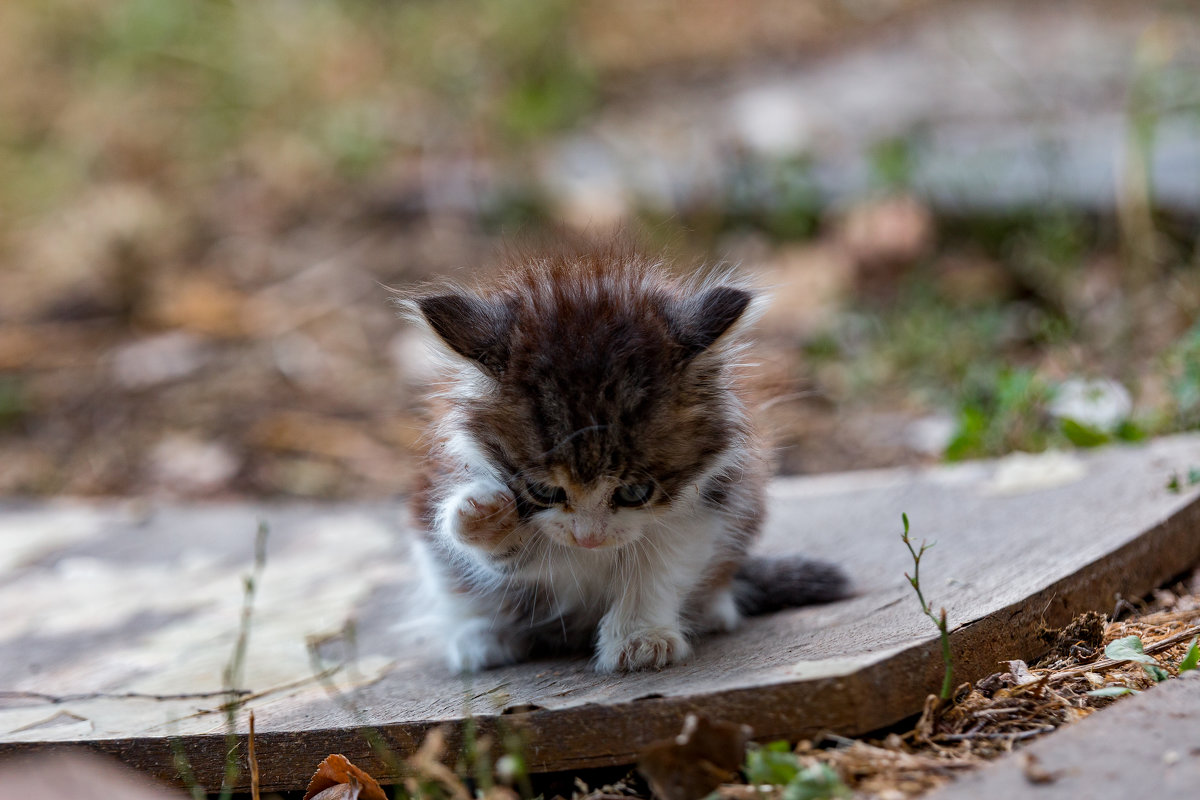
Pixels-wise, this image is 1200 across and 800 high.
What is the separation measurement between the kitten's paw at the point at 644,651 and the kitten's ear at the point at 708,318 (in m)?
0.67

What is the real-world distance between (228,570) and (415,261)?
3698mm

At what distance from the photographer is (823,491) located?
4262 millimetres

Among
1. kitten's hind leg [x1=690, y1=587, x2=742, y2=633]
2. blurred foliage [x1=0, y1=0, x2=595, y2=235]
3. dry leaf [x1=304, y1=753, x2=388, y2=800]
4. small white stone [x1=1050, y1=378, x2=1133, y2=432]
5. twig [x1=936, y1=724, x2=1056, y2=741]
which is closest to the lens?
twig [x1=936, y1=724, x2=1056, y2=741]

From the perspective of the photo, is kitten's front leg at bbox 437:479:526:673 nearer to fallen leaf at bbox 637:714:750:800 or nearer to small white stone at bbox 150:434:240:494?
fallen leaf at bbox 637:714:750:800

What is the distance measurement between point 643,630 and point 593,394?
0.64 m

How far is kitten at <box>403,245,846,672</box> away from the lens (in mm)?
2502

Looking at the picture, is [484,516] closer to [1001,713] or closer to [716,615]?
[716,615]

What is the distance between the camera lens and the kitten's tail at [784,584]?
3154mm

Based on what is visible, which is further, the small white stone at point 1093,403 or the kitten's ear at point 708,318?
the small white stone at point 1093,403

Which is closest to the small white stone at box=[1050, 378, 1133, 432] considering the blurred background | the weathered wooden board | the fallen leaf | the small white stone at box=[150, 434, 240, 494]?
the blurred background

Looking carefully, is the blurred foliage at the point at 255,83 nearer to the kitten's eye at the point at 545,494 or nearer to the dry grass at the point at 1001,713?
the kitten's eye at the point at 545,494

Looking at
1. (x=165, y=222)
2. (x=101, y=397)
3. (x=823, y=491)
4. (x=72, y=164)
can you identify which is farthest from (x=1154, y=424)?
(x=72, y=164)

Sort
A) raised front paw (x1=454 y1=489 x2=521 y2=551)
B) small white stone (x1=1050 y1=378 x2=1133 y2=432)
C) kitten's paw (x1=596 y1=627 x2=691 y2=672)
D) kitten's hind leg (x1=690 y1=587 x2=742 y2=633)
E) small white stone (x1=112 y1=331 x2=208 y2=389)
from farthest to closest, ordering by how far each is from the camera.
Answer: small white stone (x1=112 y1=331 x2=208 y2=389) → small white stone (x1=1050 y1=378 x2=1133 y2=432) → kitten's hind leg (x1=690 y1=587 x2=742 y2=633) → kitten's paw (x1=596 y1=627 x2=691 y2=672) → raised front paw (x1=454 y1=489 x2=521 y2=551)

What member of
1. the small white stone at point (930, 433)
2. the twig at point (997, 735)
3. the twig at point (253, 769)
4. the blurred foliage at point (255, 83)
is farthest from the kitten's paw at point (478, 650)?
the blurred foliage at point (255, 83)
